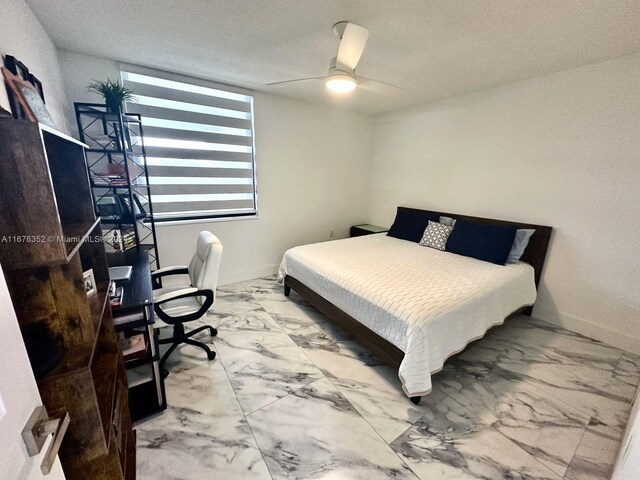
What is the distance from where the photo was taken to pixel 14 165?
0.62m

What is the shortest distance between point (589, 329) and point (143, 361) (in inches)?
147

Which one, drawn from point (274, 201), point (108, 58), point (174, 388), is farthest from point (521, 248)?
point (108, 58)

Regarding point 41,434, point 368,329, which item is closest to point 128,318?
point 41,434

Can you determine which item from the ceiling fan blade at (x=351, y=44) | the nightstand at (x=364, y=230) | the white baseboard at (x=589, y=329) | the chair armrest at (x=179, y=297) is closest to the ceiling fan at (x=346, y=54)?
the ceiling fan blade at (x=351, y=44)

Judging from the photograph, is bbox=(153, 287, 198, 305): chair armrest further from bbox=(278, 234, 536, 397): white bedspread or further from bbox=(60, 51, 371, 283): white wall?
bbox=(60, 51, 371, 283): white wall

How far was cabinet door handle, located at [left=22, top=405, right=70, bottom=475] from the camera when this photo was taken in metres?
0.50

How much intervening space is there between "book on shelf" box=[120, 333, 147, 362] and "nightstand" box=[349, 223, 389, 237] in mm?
3300

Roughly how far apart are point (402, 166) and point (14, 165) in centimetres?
405

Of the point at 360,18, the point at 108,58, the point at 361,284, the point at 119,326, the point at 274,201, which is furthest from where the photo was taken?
the point at 274,201

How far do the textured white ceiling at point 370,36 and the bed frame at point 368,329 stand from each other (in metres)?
1.51

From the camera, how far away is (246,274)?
362 cm

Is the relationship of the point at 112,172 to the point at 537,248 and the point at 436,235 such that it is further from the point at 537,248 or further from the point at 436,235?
the point at 537,248

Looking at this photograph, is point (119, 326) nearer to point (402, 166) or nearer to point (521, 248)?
point (521, 248)

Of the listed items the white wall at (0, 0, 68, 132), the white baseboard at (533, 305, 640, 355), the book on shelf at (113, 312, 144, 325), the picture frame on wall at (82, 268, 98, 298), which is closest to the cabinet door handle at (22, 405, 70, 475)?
the picture frame on wall at (82, 268, 98, 298)
